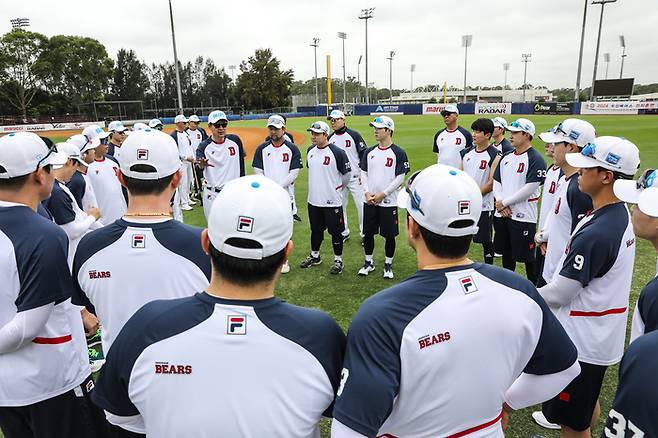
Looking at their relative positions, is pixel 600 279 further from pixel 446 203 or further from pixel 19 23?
pixel 19 23

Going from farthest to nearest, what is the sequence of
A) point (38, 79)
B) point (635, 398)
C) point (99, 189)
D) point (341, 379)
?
point (38, 79) → point (99, 189) → point (341, 379) → point (635, 398)

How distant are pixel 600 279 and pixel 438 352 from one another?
1985 millimetres

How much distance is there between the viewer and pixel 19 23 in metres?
51.9

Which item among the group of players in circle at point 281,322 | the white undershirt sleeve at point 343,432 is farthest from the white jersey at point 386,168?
the white undershirt sleeve at point 343,432

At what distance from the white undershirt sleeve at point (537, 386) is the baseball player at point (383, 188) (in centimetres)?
505

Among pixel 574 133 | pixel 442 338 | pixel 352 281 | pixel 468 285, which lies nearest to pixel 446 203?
pixel 468 285

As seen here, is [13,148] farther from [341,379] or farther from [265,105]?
[265,105]

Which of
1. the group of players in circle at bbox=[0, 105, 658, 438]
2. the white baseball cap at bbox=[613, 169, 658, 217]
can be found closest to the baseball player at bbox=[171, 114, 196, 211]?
the group of players in circle at bbox=[0, 105, 658, 438]

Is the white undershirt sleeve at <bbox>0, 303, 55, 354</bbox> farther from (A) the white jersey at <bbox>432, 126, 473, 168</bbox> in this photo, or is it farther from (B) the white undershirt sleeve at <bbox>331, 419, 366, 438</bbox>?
(A) the white jersey at <bbox>432, 126, 473, 168</bbox>

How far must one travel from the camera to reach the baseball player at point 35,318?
228 centimetres

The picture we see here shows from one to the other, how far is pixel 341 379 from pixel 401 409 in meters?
0.35

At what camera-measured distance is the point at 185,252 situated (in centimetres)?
247

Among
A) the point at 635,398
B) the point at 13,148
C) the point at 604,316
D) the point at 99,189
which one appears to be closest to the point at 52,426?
the point at 13,148

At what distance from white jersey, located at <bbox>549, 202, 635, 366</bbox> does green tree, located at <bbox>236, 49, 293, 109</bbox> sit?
7505 cm
